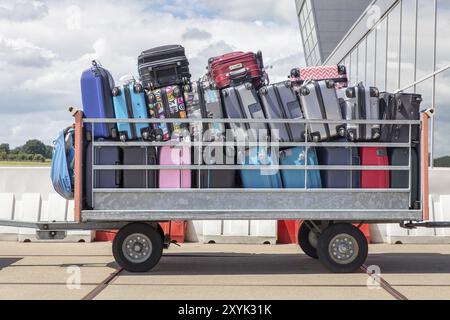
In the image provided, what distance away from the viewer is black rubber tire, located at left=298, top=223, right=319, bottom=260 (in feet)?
35.9

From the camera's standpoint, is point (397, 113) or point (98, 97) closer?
point (98, 97)

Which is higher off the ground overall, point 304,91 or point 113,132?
point 304,91

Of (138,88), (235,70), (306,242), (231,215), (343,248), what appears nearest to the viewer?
(231,215)

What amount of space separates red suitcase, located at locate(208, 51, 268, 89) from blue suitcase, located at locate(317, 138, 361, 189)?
1312 millimetres

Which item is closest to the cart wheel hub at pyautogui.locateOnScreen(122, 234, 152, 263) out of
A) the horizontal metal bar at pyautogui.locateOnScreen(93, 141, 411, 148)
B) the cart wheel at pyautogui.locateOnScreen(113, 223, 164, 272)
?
the cart wheel at pyautogui.locateOnScreen(113, 223, 164, 272)

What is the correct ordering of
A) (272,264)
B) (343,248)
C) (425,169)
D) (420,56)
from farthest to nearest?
(420,56), (272,264), (343,248), (425,169)

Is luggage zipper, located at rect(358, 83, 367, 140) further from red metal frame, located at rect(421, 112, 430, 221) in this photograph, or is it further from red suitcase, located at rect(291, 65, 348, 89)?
red metal frame, located at rect(421, 112, 430, 221)

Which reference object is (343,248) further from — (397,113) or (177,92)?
(177,92)

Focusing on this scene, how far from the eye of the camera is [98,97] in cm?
903

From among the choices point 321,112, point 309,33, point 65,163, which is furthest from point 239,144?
point 309,33

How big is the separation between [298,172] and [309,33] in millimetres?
44819

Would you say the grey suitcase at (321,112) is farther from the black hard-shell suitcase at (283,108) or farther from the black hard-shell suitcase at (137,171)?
the black hard-shell suitcase at (137,171)
